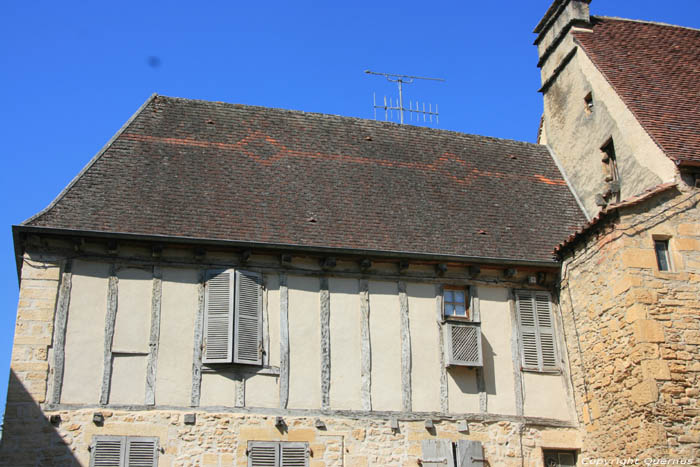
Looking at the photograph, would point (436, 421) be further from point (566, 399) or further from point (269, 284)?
point (269, 284)

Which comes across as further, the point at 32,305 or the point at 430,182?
the point at 430,182

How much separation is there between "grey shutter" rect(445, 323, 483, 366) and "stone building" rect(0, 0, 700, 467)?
0.03 m

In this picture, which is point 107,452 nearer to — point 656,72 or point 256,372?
point 256,372

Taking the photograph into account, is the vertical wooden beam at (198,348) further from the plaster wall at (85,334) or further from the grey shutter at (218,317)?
the plaster wall at (85,334)

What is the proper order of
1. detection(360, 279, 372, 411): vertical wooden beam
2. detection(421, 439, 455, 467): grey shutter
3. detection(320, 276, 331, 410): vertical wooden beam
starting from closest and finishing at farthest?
1. detection(421, 439, 455, 467): grey shutter
2. detection(320, 276, 331, 410): vertical wooden beam
3. detection(360, 279, 372, 411): vertical wooden beam

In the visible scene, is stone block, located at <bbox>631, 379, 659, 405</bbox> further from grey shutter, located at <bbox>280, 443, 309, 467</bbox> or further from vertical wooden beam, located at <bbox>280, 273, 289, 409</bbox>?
vertical wooden beam, located at <bbox>280, 273, 289, 409</bbox>

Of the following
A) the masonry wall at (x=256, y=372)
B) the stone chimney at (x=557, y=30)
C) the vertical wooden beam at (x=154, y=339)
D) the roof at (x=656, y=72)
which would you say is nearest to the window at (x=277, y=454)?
the masonry wall at (x=256, y=372)

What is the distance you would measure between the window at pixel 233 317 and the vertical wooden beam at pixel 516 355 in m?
3.93

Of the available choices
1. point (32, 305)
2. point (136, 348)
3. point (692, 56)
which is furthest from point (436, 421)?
point (692, 56)

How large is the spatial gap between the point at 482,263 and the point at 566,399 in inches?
96.1

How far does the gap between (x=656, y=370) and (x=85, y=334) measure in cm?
774

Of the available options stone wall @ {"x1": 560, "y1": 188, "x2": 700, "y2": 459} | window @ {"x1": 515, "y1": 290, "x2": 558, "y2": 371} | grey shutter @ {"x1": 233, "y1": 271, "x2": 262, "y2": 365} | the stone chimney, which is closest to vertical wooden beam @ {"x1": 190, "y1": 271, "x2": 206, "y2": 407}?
grey shutter @ {"x1": 233, "y1": 271, "x2": 262, "y2": 365}

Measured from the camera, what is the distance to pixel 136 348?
38.1 ft

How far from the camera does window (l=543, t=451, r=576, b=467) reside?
488 inches
